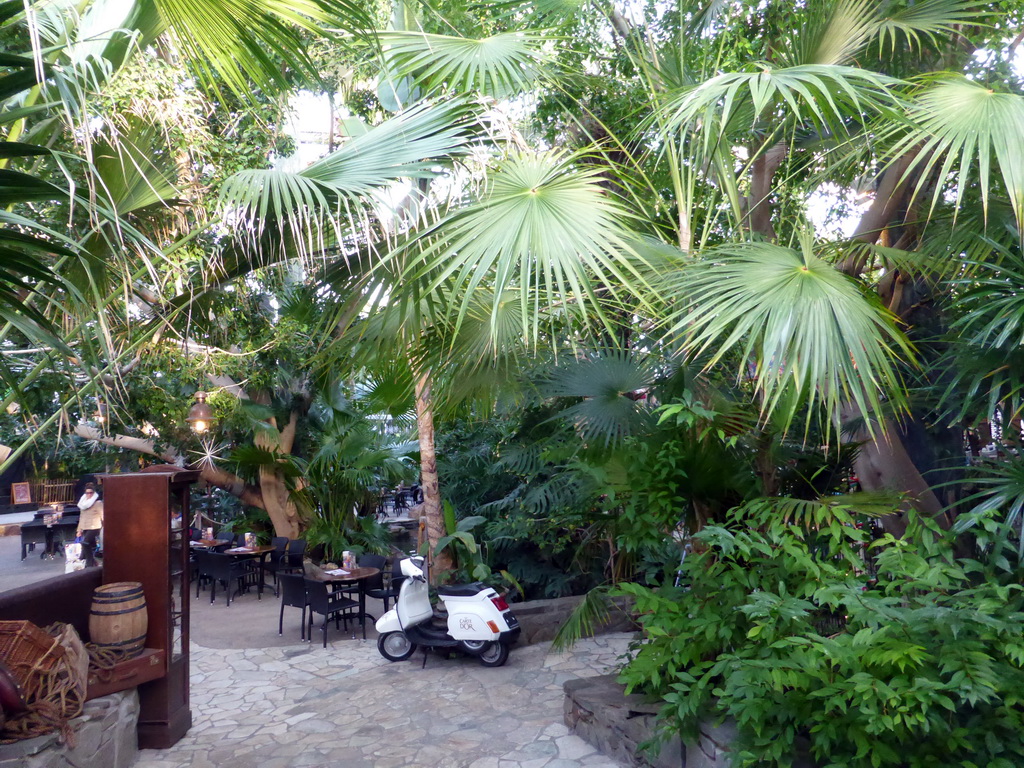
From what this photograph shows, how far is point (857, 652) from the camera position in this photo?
2.87 m

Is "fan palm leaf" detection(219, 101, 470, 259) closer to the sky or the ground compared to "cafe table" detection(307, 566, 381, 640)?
closer to the sky

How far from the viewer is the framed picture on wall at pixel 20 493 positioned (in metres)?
19.1

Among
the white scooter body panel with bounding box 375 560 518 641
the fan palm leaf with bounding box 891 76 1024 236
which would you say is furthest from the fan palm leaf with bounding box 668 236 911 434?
the white scooter body panel with bounding box 375 560 518 641

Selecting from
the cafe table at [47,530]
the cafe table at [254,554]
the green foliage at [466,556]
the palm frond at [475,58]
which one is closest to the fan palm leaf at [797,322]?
the palm frond at [475,58]

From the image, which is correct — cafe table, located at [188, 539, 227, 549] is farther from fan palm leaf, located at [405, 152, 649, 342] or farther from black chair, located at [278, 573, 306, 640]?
fan palm leaf, located at [405, 152, 649, 342]

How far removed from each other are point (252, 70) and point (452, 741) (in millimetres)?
3950

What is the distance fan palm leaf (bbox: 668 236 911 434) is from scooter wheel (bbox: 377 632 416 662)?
4.46 m

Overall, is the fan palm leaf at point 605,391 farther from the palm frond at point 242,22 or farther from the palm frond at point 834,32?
the palm frond at point 242,22

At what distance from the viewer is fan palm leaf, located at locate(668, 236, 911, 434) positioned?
112 inches

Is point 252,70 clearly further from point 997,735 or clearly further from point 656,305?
point 997,735

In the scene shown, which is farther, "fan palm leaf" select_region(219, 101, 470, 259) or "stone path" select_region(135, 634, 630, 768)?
"stone path" select_region(135, 634, 630, 768)

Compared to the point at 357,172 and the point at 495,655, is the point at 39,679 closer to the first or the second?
the point at 357,172

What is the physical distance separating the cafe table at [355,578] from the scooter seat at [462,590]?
1.39 meters

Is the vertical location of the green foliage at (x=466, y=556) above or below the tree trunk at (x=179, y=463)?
below
